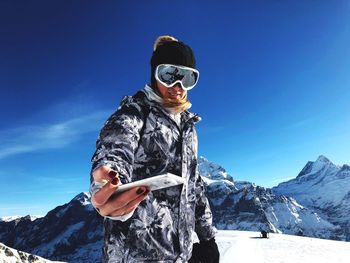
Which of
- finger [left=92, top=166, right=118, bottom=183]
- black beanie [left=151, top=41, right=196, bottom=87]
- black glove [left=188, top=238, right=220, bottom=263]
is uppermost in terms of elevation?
black beanie [left=151, top=41, right=196, bottom=87]

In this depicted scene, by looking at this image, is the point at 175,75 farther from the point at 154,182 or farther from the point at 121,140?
the point at 154,182

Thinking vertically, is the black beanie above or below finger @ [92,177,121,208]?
above

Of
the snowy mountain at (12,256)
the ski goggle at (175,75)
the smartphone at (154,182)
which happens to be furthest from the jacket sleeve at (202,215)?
the snowy mountain at (12,256)

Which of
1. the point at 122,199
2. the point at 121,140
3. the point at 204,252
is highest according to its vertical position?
the point at 121,140

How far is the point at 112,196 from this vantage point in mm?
1661

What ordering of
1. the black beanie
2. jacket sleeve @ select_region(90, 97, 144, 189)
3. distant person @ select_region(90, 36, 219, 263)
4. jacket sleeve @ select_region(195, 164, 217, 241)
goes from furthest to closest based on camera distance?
jacket sleeve @ select_region(195, 164, 217, 241) → the black beanie → distant person @ select_region(90, 36, 219, 263) → jacket sleeve @ select_region(90, 97, 144, 189)

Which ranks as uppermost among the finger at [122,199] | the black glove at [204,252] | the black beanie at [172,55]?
the black beanie at [172,55]

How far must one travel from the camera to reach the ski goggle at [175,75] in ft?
9.49

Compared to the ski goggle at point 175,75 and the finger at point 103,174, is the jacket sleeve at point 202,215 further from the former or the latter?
the finger at point 103,174

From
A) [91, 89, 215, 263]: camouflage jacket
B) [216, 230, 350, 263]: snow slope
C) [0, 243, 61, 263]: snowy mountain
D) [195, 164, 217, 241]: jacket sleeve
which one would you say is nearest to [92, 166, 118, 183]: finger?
[91, 89, 215, 263]: camouflage jacket

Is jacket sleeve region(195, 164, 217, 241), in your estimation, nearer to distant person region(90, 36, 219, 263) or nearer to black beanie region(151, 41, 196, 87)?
distant person region(90, 36, 219, 263)

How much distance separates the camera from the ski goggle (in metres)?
2.89

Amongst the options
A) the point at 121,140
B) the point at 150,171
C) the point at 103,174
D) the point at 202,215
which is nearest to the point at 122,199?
the point at 103,174

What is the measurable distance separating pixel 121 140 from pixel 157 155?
418 millimetres
